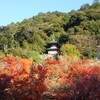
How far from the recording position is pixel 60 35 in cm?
6206

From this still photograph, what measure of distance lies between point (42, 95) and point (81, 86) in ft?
11.2

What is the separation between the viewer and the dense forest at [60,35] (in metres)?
51.7

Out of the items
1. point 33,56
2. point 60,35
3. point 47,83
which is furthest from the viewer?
point 60,35

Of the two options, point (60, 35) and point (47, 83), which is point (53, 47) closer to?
point (60, 35)

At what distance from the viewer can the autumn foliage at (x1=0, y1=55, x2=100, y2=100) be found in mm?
17109

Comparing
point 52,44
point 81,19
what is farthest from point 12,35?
point 81,19

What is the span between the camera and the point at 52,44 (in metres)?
56.1

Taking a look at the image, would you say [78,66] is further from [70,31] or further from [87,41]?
[70,31]

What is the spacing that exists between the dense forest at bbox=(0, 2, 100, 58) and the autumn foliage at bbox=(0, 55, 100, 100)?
993 inches

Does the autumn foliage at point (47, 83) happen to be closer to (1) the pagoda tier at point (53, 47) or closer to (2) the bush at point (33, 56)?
(2) the bush at point (33, 56)

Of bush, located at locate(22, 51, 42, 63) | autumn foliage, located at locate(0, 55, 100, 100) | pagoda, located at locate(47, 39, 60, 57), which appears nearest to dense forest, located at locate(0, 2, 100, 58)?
pagoda, located at locate(47, 39, 60, 57)

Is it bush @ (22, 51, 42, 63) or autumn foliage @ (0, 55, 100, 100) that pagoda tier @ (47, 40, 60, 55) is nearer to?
bush @ (22, 51, 42, 63)

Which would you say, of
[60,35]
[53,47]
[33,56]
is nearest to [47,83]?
[33,56]

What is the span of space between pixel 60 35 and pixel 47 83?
42597 millimetres
